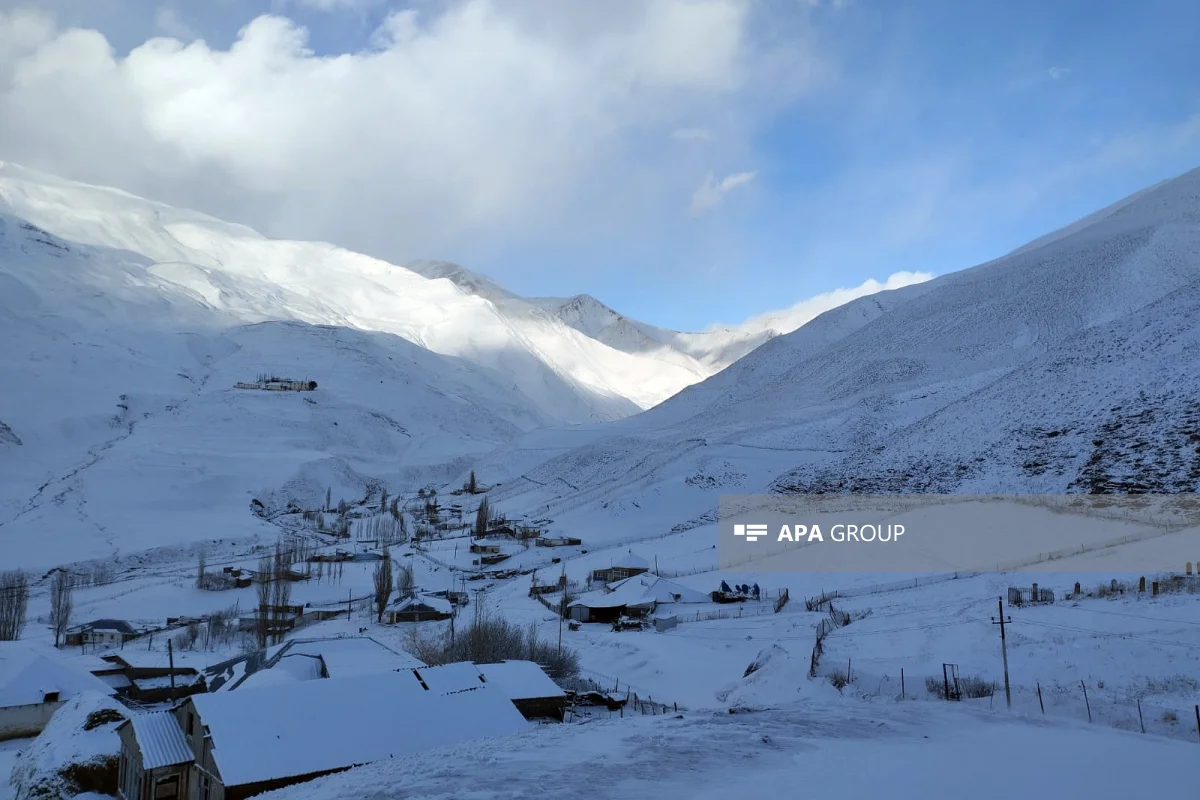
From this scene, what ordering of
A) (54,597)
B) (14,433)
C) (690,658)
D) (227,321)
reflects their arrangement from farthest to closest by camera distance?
(227,321) → (14,433) → (54,597) → (690,658)

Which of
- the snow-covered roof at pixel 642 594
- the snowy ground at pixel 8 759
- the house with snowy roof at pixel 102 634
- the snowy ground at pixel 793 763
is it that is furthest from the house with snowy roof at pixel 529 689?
the house with snowy roof at pixel 102 634

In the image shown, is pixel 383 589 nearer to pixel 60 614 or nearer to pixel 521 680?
pixel 60 614

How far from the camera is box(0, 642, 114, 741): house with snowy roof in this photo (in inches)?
794

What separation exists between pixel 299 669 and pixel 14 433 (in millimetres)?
74857

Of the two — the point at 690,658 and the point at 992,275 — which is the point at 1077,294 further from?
the point at 690,658

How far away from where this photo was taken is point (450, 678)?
1644cm

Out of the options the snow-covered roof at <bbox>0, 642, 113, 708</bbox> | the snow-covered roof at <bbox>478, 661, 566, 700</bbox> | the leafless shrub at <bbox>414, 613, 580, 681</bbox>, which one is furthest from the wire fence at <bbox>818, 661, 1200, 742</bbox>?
the snow-covered roof at <bbox>0, 642, 113, 708</bbox>

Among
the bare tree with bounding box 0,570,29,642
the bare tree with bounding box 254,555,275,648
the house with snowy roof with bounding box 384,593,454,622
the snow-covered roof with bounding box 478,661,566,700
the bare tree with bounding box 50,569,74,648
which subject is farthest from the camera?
the house with snowy roof with bounding box 384,593,454,622

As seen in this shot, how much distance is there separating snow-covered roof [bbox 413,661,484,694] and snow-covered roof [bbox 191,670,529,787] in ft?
1.10

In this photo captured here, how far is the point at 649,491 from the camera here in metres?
60.4

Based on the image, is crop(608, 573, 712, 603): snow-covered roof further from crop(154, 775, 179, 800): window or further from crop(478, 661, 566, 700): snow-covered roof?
crop(154, 775, 179, 800): window

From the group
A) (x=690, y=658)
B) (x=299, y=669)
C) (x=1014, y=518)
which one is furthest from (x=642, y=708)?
(x=1014, y=518)
